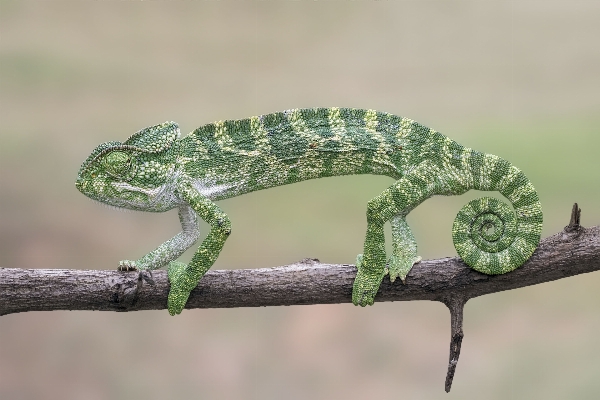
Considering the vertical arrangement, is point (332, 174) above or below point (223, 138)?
below

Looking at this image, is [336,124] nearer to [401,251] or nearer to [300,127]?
[300,127]

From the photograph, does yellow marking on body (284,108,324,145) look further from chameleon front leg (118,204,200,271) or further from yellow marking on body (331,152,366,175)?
chameleon front leg (118,204,200,271)

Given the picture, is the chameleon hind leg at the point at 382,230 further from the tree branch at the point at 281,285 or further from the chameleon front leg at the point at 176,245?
the chameleon front leg at the point at 176,245

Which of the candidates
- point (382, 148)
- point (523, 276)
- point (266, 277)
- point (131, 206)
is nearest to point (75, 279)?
point (131, 206)

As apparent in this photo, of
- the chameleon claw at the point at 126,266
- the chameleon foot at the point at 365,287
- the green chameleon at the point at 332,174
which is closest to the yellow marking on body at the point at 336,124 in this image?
the green chameleon at the point at 332,174

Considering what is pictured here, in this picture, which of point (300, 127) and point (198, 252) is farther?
point (300, 127)

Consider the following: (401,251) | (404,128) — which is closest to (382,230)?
(401,251)
